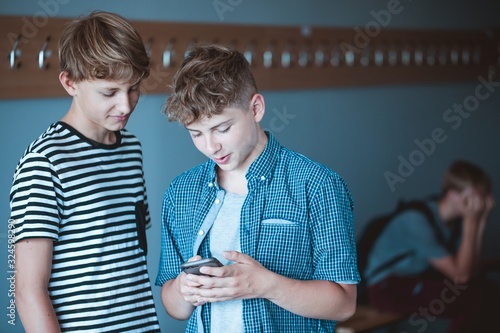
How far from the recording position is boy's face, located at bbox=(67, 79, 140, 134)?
1431 millimetres

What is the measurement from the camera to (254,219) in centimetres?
132

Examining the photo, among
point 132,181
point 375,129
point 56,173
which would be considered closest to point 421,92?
point 375,129

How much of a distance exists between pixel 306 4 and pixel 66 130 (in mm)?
1548

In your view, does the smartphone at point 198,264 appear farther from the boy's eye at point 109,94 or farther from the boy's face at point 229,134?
the boy's eye at point 109,94

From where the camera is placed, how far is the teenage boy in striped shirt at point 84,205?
1357 millimetres

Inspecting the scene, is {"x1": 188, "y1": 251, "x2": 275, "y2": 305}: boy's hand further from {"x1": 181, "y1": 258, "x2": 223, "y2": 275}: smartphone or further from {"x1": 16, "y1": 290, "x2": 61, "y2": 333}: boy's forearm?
{"x1": 16, "y1": 290, "x2": 61, "y2": 333}: boy's forearm

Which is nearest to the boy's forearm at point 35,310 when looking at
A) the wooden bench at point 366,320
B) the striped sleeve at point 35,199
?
the striped sleeve at point 35,199

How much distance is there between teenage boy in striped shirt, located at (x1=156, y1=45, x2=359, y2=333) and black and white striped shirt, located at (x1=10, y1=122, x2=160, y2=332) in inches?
6.6

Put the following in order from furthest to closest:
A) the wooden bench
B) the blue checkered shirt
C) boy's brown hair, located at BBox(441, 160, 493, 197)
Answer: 1. boy's brown hair, located at BBox(441, 160, 493, 197)
2. the wooden bench
3. the blue checkered shirt

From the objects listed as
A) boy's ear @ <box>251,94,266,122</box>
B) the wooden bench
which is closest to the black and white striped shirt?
boy's ear @ <box>251,94,266,122</box>

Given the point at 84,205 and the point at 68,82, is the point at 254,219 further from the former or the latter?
the point at 68,82

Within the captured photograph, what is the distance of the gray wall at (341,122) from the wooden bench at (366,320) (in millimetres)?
556

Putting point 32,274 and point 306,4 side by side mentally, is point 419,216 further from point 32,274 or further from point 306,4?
point 32,274

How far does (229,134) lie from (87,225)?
0.39m
